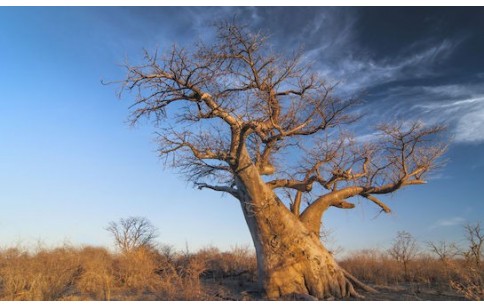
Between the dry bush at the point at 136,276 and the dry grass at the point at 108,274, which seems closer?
the dry grass at the point at 108,274

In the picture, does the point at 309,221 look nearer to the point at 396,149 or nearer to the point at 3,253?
the point at 396,149

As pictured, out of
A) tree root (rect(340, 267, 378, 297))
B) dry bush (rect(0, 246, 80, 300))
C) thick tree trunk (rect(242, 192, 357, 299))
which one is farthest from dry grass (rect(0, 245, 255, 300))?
tree root (rect(340, 267, 378, 297))

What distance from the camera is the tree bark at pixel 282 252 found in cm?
827

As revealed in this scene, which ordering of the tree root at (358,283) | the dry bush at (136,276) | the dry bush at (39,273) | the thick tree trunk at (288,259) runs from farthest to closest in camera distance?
1. the dry bush at (136,276)
2. the tree root at (358,283)
3. the thick tree trunk at (288,259)
4. the dry bush at (39,273)

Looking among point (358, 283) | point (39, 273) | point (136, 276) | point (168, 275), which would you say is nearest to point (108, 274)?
point (136, 276)

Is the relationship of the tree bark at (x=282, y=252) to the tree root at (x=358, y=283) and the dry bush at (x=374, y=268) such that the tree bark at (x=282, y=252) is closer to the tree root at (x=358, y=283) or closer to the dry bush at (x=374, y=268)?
the tree root at (x=358, y=283)

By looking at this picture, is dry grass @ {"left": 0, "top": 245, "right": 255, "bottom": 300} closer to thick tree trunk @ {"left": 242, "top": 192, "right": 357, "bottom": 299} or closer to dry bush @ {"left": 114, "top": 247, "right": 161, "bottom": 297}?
dry bush @ {"left": 114, "top": 247, "right": 161, "bottom": 297}

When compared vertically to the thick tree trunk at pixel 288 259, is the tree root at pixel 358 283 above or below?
below

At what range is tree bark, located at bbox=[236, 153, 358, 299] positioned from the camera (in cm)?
827

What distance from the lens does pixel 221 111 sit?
821cm

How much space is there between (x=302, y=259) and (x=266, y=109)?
9.94 feet

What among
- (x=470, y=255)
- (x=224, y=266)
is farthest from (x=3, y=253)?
(x=470, y=255)

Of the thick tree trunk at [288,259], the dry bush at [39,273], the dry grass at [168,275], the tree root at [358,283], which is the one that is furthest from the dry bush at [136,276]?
the tree root at [358,283]

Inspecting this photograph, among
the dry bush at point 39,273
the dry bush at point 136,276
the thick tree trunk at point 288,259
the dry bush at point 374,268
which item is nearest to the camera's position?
the dry bush at point 39,273
